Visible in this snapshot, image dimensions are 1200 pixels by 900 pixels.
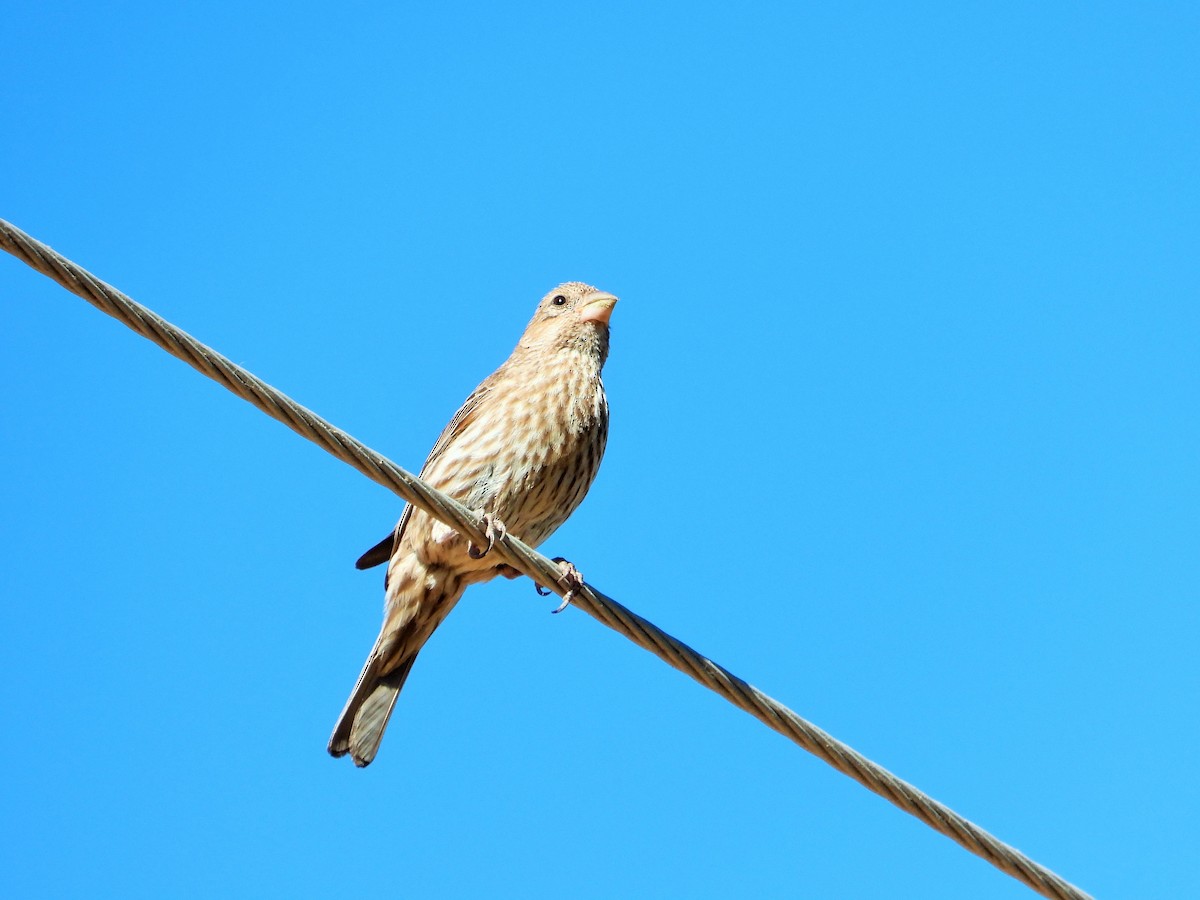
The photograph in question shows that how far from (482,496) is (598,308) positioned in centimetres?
153

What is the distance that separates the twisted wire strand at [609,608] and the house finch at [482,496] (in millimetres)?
1752

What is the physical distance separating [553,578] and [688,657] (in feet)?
2.44

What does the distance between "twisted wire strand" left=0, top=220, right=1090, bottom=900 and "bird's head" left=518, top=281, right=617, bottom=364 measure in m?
2.71

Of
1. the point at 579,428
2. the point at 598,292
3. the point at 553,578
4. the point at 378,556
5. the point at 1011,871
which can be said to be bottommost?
the point at 1011,871

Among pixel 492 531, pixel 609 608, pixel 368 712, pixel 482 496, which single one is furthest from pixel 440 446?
pixel 609 608

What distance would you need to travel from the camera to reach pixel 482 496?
6.80 meters

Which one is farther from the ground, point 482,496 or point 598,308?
point 598,308

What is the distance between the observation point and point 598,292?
318 inches

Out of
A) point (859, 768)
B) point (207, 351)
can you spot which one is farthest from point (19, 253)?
point (859, 768)

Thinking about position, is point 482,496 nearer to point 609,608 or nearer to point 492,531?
point 492,531

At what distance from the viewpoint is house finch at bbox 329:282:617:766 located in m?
6.82

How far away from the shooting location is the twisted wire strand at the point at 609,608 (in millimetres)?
4077

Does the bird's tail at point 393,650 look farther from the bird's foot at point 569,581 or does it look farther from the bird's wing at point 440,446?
the bird's foot at point 569,581

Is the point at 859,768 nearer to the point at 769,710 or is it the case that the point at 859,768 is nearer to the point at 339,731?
the point at 769,710
